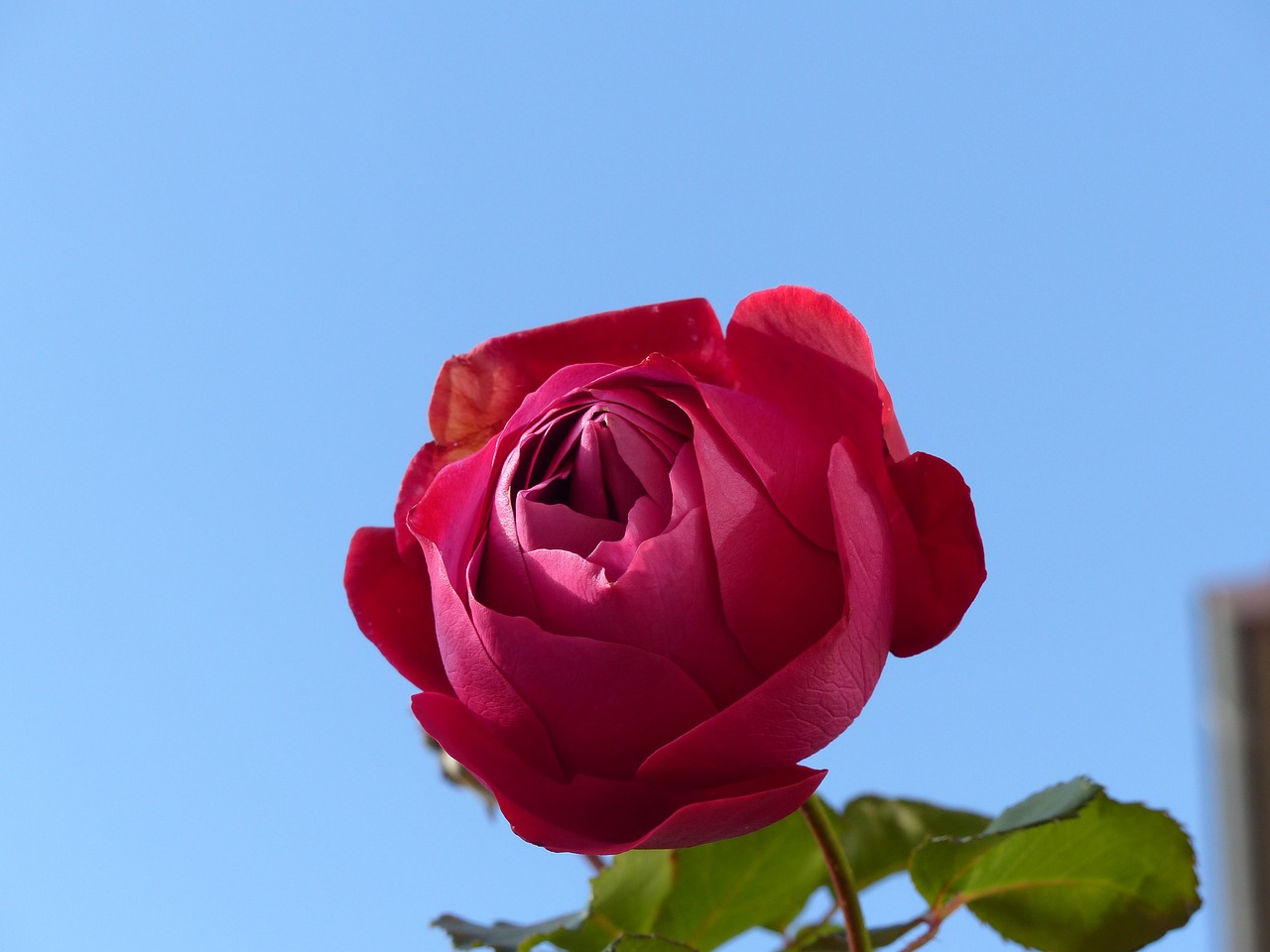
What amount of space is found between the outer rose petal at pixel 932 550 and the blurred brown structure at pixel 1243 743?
113cm

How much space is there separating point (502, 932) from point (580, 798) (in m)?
0.24

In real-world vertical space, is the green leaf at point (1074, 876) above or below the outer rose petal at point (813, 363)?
below

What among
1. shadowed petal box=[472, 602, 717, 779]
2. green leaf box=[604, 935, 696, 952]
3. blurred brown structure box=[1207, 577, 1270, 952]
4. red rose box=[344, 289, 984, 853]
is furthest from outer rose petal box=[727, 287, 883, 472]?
blurred brown structure box=[1207, 577, 1270, 952]

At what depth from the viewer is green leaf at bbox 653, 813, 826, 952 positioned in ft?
2.18

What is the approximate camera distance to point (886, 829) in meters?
0.73

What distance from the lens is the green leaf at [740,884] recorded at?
2.18ft

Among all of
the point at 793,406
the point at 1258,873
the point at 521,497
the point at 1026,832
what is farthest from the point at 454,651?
the point at 1258,873

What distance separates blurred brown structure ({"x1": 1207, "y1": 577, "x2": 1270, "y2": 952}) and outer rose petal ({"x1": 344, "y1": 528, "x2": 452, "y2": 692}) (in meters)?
1.23

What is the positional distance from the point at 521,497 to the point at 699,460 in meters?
0.08

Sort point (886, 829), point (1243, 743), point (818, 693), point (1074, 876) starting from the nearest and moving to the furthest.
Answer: point (818, 693) < point (1074, 876) < point (886, 829) < point (1243, 743)

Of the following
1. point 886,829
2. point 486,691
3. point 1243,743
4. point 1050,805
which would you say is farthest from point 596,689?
point 1243,743

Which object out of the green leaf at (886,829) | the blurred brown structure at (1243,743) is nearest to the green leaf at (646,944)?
the green leaf at (886,829)

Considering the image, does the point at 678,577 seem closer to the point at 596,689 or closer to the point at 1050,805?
the point at 596,689

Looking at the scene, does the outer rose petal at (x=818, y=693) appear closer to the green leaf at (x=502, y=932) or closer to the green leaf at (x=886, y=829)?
the green leaf at (x=502, y=932)
